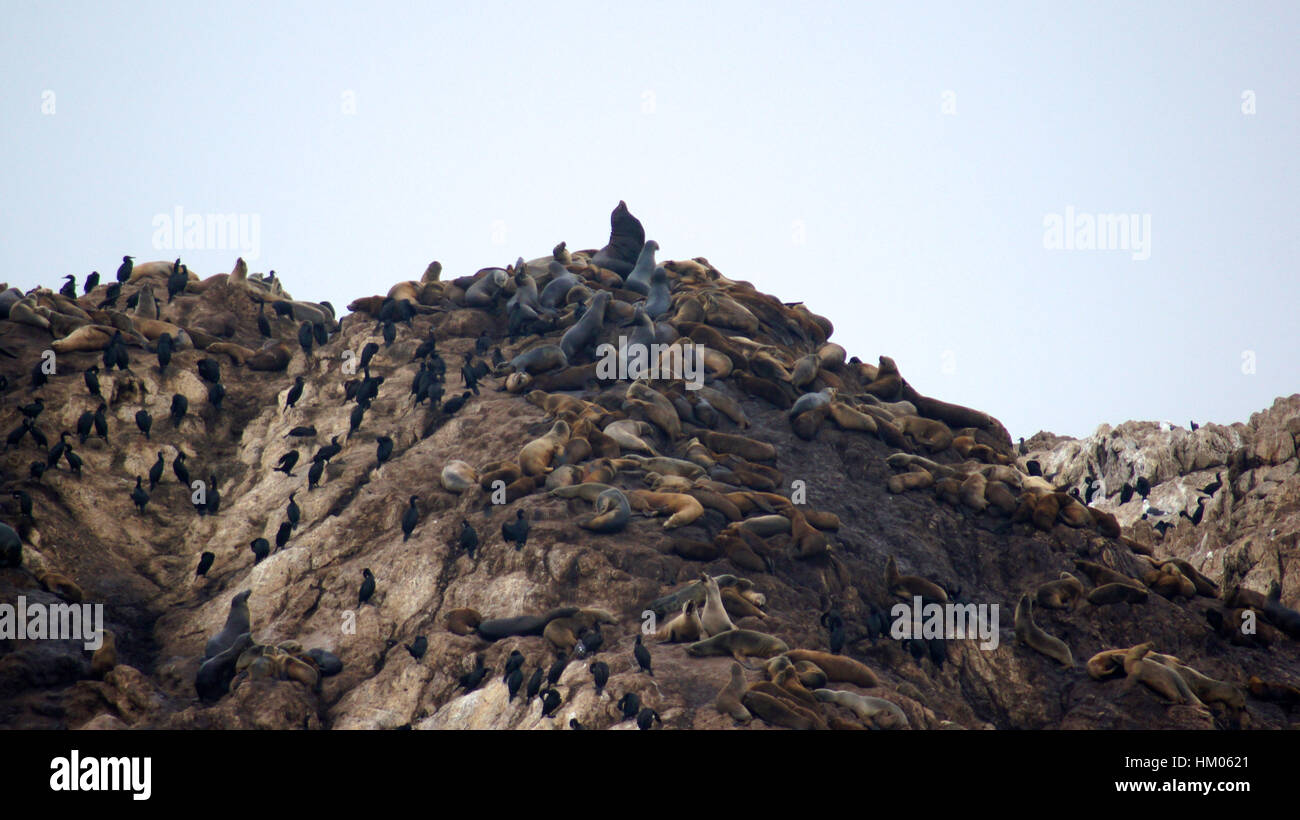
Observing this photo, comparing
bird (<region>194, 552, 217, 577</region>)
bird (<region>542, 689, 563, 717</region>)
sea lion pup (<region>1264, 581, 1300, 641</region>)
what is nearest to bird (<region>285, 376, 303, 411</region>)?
bird (<region>194, 552, 217, 577</region>)

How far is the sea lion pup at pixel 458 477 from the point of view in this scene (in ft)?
68.3

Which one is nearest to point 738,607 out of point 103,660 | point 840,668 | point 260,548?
point 840,668

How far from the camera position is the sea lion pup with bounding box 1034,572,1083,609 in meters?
20.5

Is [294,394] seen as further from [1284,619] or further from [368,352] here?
[1284,619]

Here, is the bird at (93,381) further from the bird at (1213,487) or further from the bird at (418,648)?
the bird at (1213,487)

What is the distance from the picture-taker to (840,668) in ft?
50.8

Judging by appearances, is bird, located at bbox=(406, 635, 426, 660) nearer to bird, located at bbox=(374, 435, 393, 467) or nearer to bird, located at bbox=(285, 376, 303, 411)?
bird, located at bbox=(374, 435, 393, 467)

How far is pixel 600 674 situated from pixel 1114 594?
35.2 ft

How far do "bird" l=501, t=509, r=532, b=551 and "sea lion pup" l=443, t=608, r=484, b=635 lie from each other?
1.50 m

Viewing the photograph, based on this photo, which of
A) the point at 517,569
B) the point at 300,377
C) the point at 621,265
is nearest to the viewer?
the point at 517,569
